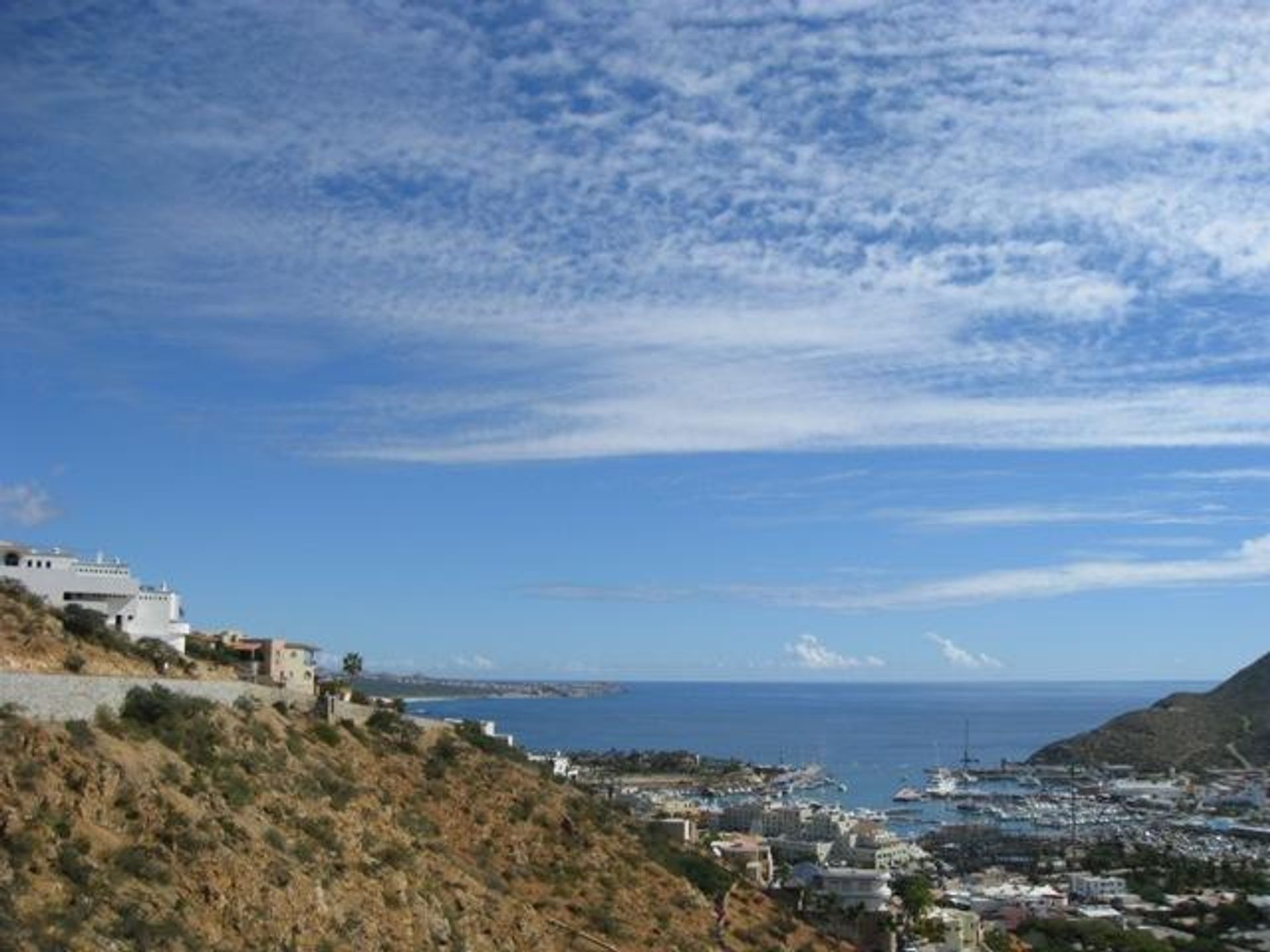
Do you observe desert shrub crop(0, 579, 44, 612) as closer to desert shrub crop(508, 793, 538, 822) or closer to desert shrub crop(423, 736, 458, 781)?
desert shrub crop(423, 736, 458, 781)

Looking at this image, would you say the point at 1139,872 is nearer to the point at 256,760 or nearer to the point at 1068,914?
the point at 1068,914

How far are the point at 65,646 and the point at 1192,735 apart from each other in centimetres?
18182

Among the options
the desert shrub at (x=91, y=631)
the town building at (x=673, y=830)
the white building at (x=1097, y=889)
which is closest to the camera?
the desert shrub at (x=91, y=631)

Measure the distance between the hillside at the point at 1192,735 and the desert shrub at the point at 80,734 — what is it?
17129 cm

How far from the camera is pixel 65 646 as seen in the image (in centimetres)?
2547

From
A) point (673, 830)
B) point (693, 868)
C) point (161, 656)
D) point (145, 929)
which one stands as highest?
point (161, 656)

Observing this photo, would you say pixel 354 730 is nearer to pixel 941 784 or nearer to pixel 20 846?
pixel 20 846

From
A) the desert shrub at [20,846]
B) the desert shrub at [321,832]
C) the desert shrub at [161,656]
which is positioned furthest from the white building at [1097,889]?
the desert shrub at [20,846]

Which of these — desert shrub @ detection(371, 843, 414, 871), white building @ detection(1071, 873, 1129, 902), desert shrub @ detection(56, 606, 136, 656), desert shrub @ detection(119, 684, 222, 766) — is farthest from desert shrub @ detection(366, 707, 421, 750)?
white building @ detection(1071, 873, 1129, 902)

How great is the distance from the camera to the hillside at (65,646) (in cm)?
2367

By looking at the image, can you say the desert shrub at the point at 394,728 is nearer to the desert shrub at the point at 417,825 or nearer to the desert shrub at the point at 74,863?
the desert shrub at the point at 417,825

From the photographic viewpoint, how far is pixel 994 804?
13450 cm

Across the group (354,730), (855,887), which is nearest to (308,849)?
(354,730)

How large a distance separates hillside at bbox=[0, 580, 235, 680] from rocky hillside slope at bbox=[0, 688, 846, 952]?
3.06 meters
